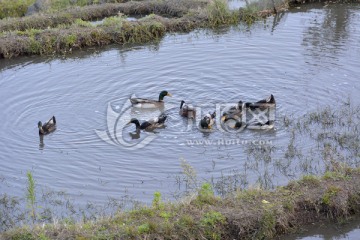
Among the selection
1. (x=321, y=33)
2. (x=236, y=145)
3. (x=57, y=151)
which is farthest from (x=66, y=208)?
(x=321, y=33)

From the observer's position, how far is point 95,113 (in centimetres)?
1512

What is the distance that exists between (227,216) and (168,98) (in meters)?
6.48

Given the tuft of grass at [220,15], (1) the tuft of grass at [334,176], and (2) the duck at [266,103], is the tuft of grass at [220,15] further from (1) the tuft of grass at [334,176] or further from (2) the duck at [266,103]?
(1) the tuft of grass at [334,176]

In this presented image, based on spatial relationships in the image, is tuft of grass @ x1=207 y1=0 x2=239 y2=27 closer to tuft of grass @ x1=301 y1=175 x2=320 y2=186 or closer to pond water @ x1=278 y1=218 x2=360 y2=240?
tuft of grass @ x1=301 y1=175 x2=320 y2=186

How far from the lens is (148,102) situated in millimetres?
15391

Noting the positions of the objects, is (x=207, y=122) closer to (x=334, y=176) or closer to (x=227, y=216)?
(x=334, y=176)

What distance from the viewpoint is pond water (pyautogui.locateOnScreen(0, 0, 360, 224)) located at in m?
12.1

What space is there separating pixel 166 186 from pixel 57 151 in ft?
10.3

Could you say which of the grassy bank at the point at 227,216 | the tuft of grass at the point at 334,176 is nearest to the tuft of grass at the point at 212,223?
the grassy bank at the point at 227,216

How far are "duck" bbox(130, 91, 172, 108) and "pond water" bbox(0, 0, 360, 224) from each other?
8.4 inches

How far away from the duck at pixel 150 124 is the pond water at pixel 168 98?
7.9 inches

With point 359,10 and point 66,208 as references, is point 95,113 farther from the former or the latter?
point 359,10

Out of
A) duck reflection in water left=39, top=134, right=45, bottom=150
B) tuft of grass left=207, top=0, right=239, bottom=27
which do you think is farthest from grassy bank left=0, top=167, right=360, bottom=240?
tuft of grass left=207, top=0, right=239, bottom=27

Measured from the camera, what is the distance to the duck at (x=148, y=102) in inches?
604
